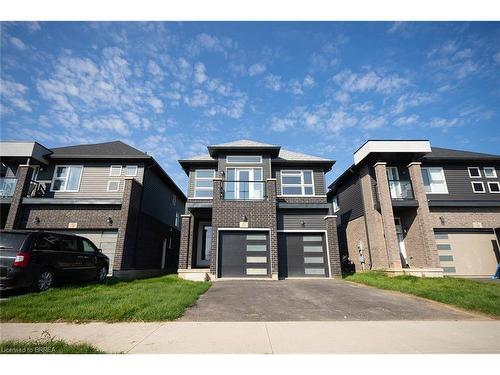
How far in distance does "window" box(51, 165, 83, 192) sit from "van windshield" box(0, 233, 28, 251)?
8.55 metres

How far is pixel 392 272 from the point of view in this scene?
12.5 meters

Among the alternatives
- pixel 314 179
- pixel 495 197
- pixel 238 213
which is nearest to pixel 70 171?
pixel 238 213

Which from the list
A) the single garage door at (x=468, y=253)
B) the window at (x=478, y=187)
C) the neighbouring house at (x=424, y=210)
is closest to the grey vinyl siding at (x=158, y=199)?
the neighbouring house at (x=424, y=210)

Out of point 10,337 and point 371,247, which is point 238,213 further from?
point 10,337

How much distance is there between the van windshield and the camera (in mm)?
6723

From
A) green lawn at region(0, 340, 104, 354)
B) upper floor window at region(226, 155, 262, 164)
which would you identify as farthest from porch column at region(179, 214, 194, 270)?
green lawn at region(0, 340, 104, 354)

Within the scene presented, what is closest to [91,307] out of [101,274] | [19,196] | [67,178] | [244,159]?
[101,274]

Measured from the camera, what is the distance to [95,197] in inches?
565

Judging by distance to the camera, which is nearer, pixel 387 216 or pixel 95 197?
pixel 387 216

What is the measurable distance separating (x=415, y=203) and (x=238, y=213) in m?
10.4

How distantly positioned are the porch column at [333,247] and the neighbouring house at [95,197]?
1089 cm

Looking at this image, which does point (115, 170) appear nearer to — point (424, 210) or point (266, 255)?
point (266, 255)

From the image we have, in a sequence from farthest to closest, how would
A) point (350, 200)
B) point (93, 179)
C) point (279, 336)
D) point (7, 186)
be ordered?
1. point (350, 200)
2. point (93, 179)
3. point (7, 186)
4. point (279, 336)

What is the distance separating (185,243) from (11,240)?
24.3 feet
